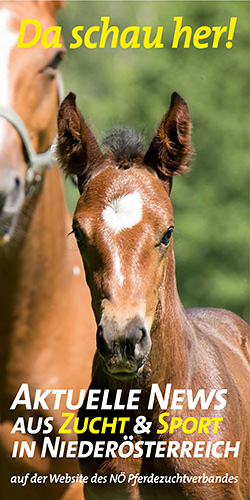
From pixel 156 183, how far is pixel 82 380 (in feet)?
4.75

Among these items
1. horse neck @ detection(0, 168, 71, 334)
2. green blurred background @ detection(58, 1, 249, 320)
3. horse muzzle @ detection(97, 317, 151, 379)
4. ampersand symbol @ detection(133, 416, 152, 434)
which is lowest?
ampersand symbol @ detection(133, 416, 152, 434)

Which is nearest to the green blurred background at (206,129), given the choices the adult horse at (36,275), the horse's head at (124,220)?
the adult horse at (36,275)

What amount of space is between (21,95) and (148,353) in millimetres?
1597

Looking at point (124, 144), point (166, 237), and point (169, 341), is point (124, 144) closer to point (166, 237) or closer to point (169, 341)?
point (166, 237)

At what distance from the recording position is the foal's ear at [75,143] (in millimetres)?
4199

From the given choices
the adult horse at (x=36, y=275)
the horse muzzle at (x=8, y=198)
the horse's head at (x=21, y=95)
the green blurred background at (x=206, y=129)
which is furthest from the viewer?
the green blurred background at (x=206, y=129)

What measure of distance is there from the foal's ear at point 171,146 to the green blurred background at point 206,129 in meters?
16.8

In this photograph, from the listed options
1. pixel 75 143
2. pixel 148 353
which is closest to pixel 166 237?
pixel 148 353

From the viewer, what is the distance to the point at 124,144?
4.16m

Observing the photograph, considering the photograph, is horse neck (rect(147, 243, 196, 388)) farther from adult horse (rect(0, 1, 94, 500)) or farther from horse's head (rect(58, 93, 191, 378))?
adult horse (rect(0, 1, 94, 500))

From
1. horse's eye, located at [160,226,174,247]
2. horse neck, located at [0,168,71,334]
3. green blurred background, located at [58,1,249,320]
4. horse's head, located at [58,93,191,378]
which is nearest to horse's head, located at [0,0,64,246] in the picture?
horse neck, located at [0,168,71,334]

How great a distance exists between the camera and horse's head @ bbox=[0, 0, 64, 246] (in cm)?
429

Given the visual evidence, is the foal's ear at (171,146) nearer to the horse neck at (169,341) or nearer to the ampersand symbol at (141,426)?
the horse neck at (169,341)

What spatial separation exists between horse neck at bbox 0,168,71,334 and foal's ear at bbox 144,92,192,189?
984mm
